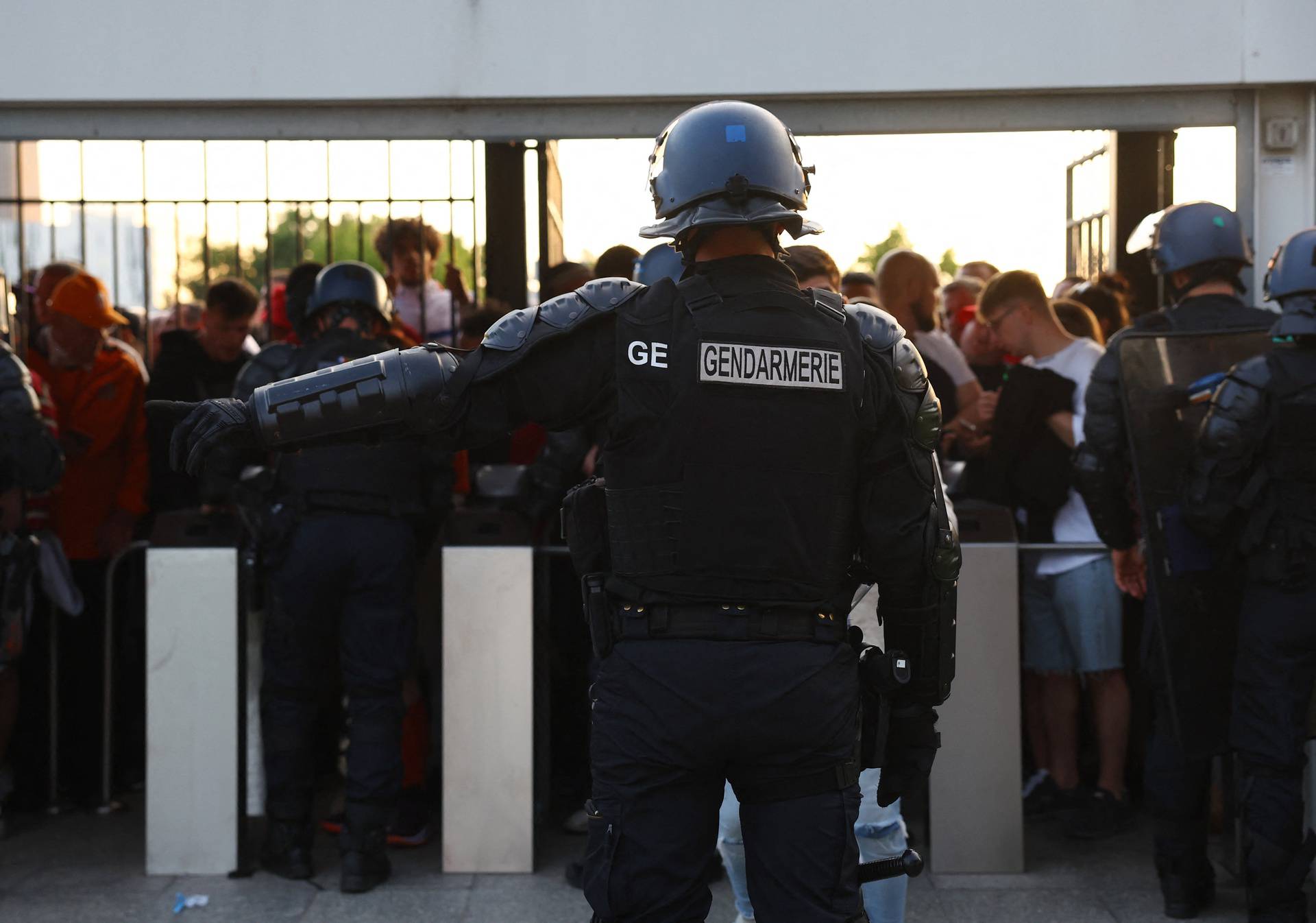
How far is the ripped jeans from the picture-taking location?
13.2 ft

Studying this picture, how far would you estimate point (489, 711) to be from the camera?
538cm

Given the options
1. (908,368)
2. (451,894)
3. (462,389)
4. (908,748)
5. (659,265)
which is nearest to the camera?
(462,389)

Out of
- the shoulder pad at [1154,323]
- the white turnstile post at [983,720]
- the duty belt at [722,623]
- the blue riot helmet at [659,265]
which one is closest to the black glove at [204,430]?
the duty belt at [722,623]

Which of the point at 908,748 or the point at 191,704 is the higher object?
the point at 908,748

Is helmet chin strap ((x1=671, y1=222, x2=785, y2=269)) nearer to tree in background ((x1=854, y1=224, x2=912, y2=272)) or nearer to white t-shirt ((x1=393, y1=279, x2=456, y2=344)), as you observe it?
white t-shirt ((x1=393, y1=279, x2=456, y2=344))

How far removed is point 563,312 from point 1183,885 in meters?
3.00

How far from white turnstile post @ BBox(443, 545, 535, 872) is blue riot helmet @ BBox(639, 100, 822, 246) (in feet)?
7.81

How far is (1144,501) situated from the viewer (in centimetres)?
490

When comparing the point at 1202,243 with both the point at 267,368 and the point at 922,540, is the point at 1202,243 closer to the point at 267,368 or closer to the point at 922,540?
the point at 922,540

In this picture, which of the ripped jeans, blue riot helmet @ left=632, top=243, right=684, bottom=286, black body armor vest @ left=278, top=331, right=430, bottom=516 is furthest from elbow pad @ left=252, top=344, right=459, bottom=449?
black body armor vest @ left=278, top=331, right=430, bottom=516

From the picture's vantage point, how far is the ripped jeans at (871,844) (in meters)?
4.02

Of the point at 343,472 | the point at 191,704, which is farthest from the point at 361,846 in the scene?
the point at 343,472

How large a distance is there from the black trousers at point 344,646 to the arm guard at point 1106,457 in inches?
88.8

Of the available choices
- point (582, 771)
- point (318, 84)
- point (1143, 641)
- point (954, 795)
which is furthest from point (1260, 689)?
point (318, 84)
